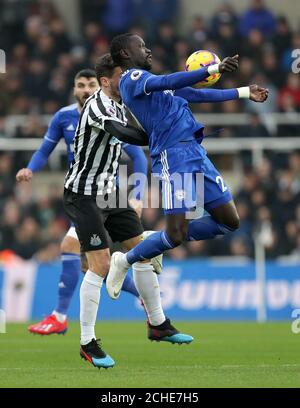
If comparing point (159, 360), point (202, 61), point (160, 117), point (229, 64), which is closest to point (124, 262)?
point (159, 360)

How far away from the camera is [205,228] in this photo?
8648 mm

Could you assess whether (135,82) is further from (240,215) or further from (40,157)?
(240,215)

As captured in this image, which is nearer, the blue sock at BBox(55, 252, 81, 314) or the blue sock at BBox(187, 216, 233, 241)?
the blue sock at BBox(187, 216, 233, 241)

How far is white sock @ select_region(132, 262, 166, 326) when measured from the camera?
895cm

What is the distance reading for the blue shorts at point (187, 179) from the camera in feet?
27.0

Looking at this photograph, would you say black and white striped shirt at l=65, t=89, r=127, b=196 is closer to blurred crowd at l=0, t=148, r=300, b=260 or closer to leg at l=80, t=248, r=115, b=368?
leg at l=80, t=248, r=115, b=368

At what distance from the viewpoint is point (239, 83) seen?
61.2 feet

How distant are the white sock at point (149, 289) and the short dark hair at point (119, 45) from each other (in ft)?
5.54

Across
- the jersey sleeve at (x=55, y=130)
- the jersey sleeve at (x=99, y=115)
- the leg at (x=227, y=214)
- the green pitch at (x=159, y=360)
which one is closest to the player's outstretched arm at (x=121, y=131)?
the jersey sleeve at (x=99, y=115)

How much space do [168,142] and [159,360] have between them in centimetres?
173

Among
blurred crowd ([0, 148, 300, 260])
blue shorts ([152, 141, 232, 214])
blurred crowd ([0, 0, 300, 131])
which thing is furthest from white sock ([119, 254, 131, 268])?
blurred crowd ([0, 0, 300, 131])

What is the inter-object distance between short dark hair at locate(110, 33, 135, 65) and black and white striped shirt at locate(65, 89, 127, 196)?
28cm

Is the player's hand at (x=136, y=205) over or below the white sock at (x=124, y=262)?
over

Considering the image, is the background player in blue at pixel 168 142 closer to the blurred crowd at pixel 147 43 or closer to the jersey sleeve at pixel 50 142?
the jersey sleeve at pixel 50 142
